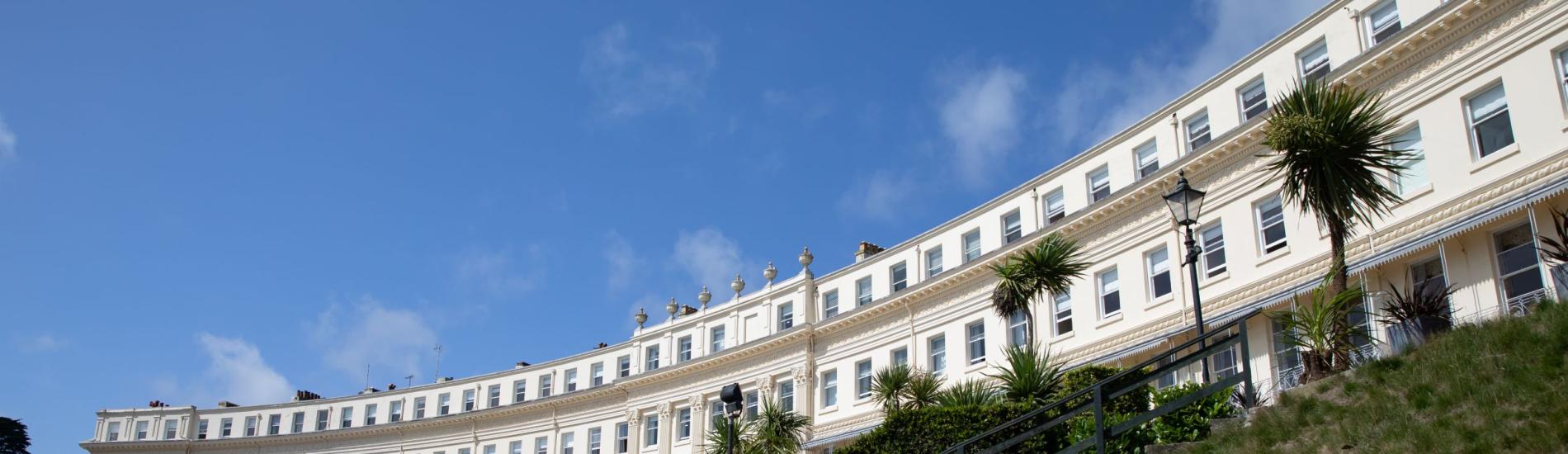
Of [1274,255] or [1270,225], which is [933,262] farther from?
[1274,255]

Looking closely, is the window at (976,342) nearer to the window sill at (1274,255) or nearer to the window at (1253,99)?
the window sill at (1274,255)

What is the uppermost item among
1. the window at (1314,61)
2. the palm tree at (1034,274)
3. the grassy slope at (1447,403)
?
the window at (1314,61)

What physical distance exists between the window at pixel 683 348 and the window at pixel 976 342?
61.6ft

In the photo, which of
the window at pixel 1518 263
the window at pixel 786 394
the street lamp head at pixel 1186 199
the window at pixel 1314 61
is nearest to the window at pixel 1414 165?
the window at pixel 1518 263

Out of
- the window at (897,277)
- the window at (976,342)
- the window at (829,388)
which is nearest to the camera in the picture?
the window at (976,342)

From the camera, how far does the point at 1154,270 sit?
3791 cm

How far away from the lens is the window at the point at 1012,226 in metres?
43.9

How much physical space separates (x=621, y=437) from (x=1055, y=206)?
1124 inches

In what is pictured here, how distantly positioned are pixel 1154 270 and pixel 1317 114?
16.9 metres

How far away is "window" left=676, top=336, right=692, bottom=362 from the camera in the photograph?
198ft

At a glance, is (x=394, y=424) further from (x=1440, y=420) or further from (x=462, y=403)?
(x=1440, y=420)

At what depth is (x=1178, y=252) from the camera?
36.2m

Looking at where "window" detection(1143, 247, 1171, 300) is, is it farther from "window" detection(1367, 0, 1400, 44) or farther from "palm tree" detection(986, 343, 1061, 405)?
"palm tree" detection(986, 343, 1061, 405)

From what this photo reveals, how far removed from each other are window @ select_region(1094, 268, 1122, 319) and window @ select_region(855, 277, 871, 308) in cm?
1262
